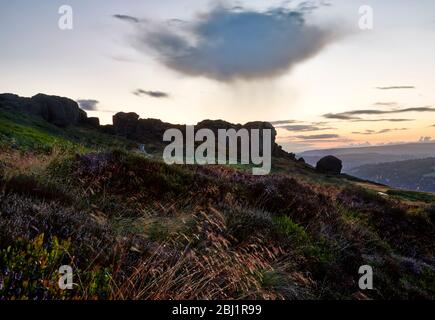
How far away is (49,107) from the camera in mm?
120875

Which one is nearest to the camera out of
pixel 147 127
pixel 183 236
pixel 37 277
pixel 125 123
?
pixel 37 277

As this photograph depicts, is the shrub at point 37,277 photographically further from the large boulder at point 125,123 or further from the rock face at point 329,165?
the large boulder at point 125,123

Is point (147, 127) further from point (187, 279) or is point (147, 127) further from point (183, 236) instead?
point (187, 279)

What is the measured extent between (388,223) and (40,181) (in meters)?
10.5

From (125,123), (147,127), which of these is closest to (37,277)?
(147,127)

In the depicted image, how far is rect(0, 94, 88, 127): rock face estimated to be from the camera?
370 feet

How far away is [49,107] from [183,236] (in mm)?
125010

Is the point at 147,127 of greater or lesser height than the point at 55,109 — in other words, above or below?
below

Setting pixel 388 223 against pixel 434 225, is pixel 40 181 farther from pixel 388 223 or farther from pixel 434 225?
pixel 434 225

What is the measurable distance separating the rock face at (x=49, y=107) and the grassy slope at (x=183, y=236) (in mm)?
111529

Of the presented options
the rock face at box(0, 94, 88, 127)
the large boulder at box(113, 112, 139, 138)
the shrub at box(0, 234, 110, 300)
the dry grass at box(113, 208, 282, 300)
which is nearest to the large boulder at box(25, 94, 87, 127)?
the rock face at box(0, 94, 88, 127)

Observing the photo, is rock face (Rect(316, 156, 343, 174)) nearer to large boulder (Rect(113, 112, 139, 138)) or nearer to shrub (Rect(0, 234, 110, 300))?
large boulder (Rect(113, 112, 139, 138))
